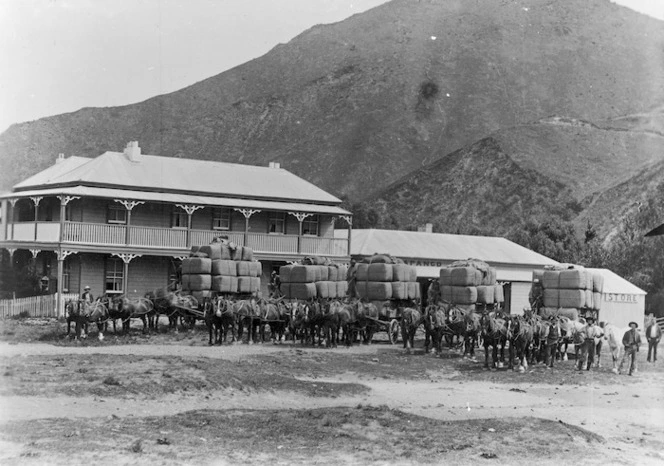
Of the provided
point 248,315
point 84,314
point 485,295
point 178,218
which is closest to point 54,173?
point 178,218

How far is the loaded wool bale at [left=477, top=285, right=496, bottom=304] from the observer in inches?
1307

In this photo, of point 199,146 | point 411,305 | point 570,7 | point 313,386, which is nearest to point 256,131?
point 199,146

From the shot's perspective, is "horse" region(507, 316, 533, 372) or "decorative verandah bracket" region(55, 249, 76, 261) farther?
"decorative verandah bracket" region(55, 249, 76, 261)

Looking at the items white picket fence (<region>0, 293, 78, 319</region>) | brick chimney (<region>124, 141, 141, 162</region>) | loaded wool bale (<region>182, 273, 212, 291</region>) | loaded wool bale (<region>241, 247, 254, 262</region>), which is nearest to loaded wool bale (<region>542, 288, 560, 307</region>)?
loaded wool bale (<region>241, 247, 254, 262</region>)

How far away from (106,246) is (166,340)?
30.6 ft

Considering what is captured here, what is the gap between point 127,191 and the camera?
39.7m

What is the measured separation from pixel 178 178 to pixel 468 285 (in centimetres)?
1633

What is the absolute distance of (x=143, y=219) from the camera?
134 ft

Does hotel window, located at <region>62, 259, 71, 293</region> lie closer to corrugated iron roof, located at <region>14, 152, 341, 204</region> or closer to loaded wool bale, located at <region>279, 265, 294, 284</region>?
corrugated iron roof, located at <region>14, 152, 341, 204</region>

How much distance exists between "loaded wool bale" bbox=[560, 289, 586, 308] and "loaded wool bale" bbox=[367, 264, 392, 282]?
6.22m

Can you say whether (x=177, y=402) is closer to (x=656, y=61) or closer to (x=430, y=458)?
(x=430, y=458)

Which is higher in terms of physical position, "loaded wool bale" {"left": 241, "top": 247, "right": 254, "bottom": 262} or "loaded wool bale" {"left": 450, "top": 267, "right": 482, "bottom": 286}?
"loaded wool bale" {"left": 241, "top": 247, "right": 254, "bottom": 262}

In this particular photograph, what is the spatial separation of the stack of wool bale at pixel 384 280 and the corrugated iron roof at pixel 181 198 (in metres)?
8.97

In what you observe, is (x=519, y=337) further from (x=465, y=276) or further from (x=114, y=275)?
(x=114, y=275)
